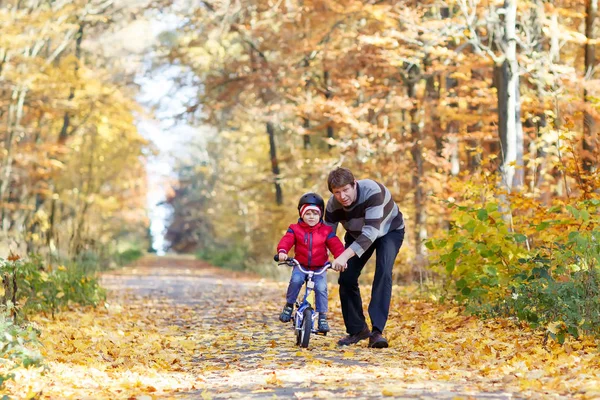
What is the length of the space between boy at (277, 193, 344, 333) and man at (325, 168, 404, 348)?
20 cm

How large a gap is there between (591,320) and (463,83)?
12363 mm

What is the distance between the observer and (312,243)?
7.94 meters

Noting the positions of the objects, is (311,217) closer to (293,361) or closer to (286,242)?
(286,242)

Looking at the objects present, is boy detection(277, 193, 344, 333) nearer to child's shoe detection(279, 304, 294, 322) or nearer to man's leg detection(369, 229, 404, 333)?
child's shoe detection(279, 304, 294, 322)

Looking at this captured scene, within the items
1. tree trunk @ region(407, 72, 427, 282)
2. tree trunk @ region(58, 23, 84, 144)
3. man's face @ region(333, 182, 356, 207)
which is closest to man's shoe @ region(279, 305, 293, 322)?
man's face @ region(333, 182, 356, 207)

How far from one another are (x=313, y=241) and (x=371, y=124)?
11731 mm

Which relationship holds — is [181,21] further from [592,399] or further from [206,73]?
[592,399]

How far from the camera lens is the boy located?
7840 millimetres

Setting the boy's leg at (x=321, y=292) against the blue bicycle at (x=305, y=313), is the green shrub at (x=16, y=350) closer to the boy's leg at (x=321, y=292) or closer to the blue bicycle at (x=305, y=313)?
the blue bicycle at (x=305, y=313)

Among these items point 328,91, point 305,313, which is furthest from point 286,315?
point 328,91

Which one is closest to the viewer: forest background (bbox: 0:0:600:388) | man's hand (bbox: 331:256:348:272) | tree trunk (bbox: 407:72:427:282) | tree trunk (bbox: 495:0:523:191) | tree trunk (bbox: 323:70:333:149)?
man's hand (bbox: 331:256:348:272)

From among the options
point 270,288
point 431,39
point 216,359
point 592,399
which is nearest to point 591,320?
point 592,399

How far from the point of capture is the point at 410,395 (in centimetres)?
530

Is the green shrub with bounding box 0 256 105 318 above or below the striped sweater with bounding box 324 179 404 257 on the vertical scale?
below
